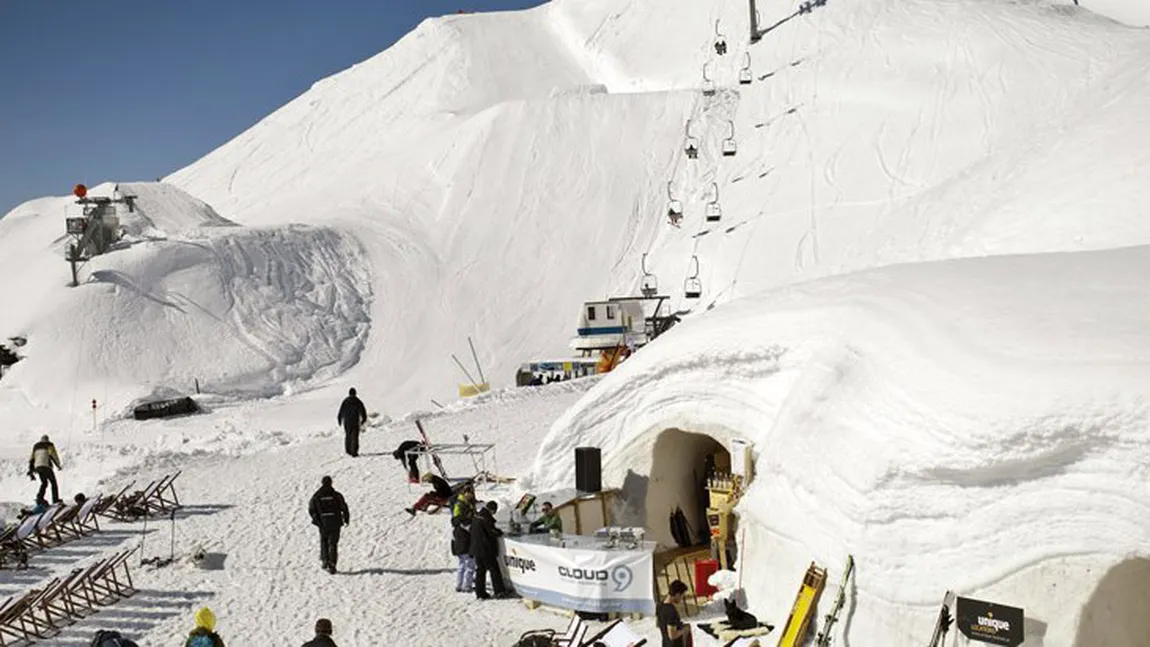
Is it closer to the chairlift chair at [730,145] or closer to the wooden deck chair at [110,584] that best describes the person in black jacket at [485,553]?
the wooden deck chair at [110,584]

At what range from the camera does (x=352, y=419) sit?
65.9 feet

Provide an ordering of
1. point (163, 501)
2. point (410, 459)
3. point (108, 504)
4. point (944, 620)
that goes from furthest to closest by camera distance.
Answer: point (410, 459)
point (163, 501)
point (108, 504)
point (944, 620)

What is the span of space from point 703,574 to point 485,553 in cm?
279

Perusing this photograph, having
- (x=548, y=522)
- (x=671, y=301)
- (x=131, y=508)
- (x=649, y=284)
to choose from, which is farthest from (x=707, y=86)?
(x=548, y=522)

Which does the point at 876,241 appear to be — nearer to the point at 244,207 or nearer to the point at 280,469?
the point at 280,469

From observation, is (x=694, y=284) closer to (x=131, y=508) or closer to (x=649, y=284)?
(x=649, y=284)

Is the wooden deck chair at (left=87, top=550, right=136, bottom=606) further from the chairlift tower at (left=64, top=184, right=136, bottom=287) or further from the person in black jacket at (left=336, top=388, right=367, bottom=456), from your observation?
the chairlift tower at (left=64, top=184, right=136, bottom=287)

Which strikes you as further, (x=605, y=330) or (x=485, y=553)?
(x=605, y=330)

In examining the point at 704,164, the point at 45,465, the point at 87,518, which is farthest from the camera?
the point at 704,164

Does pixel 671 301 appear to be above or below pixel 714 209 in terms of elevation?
below

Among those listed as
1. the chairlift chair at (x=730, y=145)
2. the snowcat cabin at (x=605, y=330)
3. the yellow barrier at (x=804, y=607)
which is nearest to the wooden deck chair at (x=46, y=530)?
the yellow barrier at (x=804, y=607)

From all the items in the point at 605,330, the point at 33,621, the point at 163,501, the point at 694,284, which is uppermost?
the point at 694,284

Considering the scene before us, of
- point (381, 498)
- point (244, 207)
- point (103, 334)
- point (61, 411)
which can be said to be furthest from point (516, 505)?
point (244, 207)

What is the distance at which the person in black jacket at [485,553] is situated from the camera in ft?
42.6
